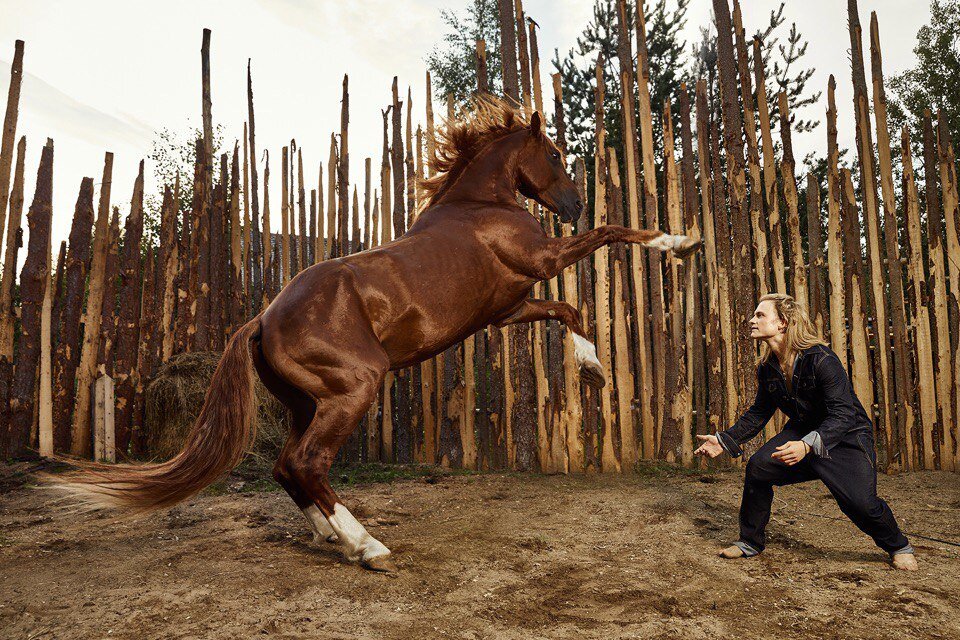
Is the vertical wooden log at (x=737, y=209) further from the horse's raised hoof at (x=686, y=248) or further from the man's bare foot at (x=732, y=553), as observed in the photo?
the man's bare foot at (x=732, y=553)

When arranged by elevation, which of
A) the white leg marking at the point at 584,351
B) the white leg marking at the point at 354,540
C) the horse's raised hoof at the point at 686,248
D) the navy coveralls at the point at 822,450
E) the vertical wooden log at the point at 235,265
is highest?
the vertical wooden log at the point at 235,265

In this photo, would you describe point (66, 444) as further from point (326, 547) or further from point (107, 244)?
point (326, 547)

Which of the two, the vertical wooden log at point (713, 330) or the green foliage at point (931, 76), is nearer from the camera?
the vertical wooden log at point (713, 330)

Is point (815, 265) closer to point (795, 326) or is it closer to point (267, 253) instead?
point (795, 326)

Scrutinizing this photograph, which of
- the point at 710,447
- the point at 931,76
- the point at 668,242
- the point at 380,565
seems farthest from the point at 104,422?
the point at 931,76

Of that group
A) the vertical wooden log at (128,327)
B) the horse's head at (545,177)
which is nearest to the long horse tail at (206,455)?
the horse's head at (545,177)

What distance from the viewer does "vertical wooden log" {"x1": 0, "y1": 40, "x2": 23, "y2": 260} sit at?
5.56 metres

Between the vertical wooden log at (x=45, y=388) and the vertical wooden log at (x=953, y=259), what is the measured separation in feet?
23.2

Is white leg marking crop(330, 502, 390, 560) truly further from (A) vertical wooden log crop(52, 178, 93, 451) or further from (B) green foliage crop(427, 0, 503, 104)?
(B) green foliage crop(427, 0, 503, 104)

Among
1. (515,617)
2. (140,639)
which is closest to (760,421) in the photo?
(515,617)

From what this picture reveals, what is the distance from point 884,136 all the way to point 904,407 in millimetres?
2001

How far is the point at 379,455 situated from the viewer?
19.3ft

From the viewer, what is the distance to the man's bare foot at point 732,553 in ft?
9.36

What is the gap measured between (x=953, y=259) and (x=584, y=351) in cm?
309
